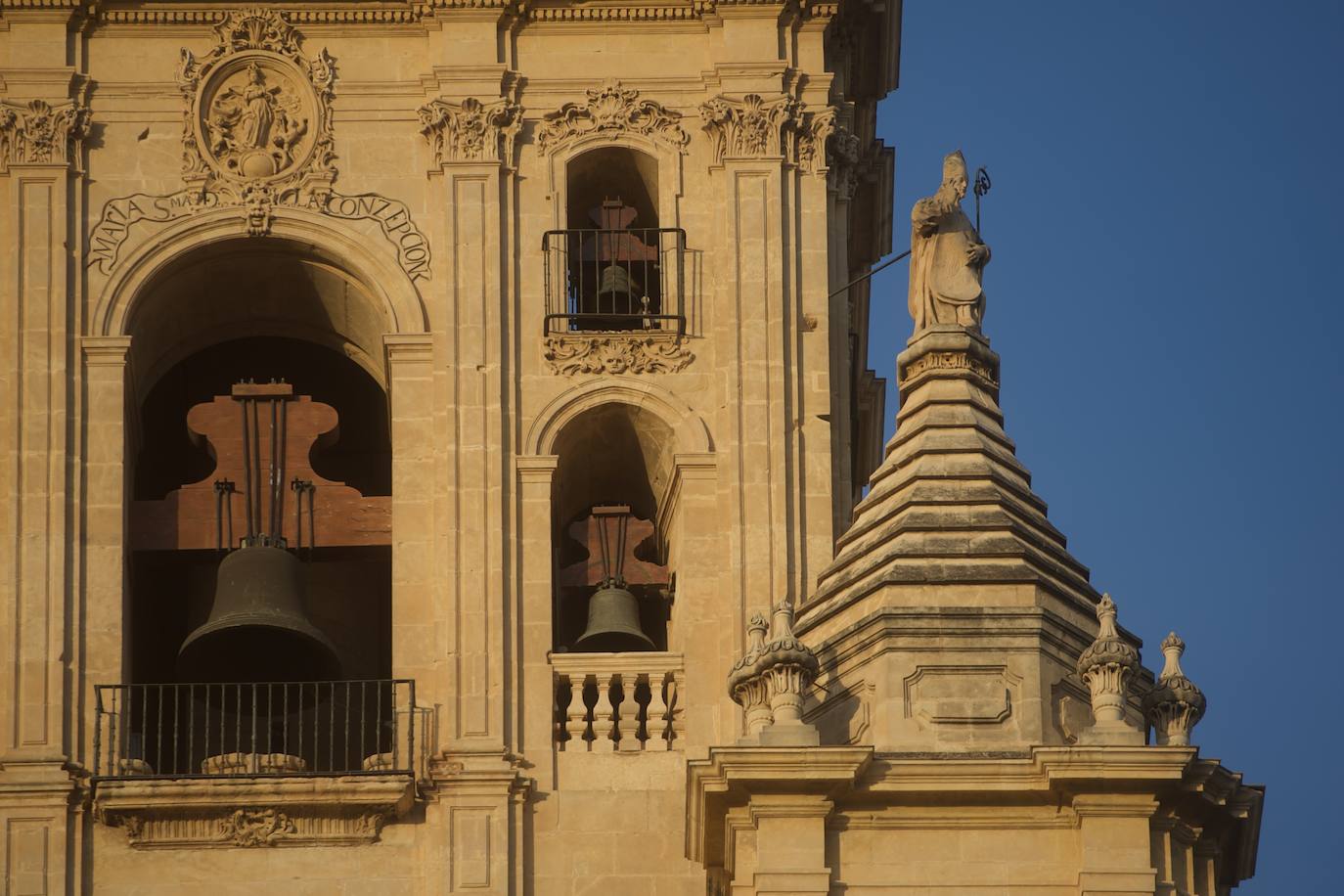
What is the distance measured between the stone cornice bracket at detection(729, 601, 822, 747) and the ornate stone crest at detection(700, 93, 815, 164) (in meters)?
5.55

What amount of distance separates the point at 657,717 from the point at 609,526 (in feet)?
7.63

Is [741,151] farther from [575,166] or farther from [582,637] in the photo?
[582,637]

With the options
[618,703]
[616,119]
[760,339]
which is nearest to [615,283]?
[616,119]

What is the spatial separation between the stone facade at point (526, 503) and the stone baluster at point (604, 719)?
0.04 meters

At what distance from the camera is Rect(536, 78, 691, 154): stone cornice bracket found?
4553 centimetres

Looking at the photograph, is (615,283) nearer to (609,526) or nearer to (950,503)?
(609,526)

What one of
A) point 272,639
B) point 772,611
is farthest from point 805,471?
point 272,639

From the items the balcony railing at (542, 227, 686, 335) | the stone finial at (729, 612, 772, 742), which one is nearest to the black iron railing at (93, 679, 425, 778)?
the stone finial at (729, 612, 772, 742)

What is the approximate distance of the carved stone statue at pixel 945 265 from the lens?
43.7 m

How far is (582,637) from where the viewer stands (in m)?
44.2

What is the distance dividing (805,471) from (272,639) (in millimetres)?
4586

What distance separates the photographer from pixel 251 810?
4259 centimetres

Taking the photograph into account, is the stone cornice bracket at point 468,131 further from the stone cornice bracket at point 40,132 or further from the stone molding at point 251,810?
the stone molding at point 251,810

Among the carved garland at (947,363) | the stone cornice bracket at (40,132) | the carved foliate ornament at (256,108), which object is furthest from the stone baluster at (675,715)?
the stone cornice bracket at (40,132)
